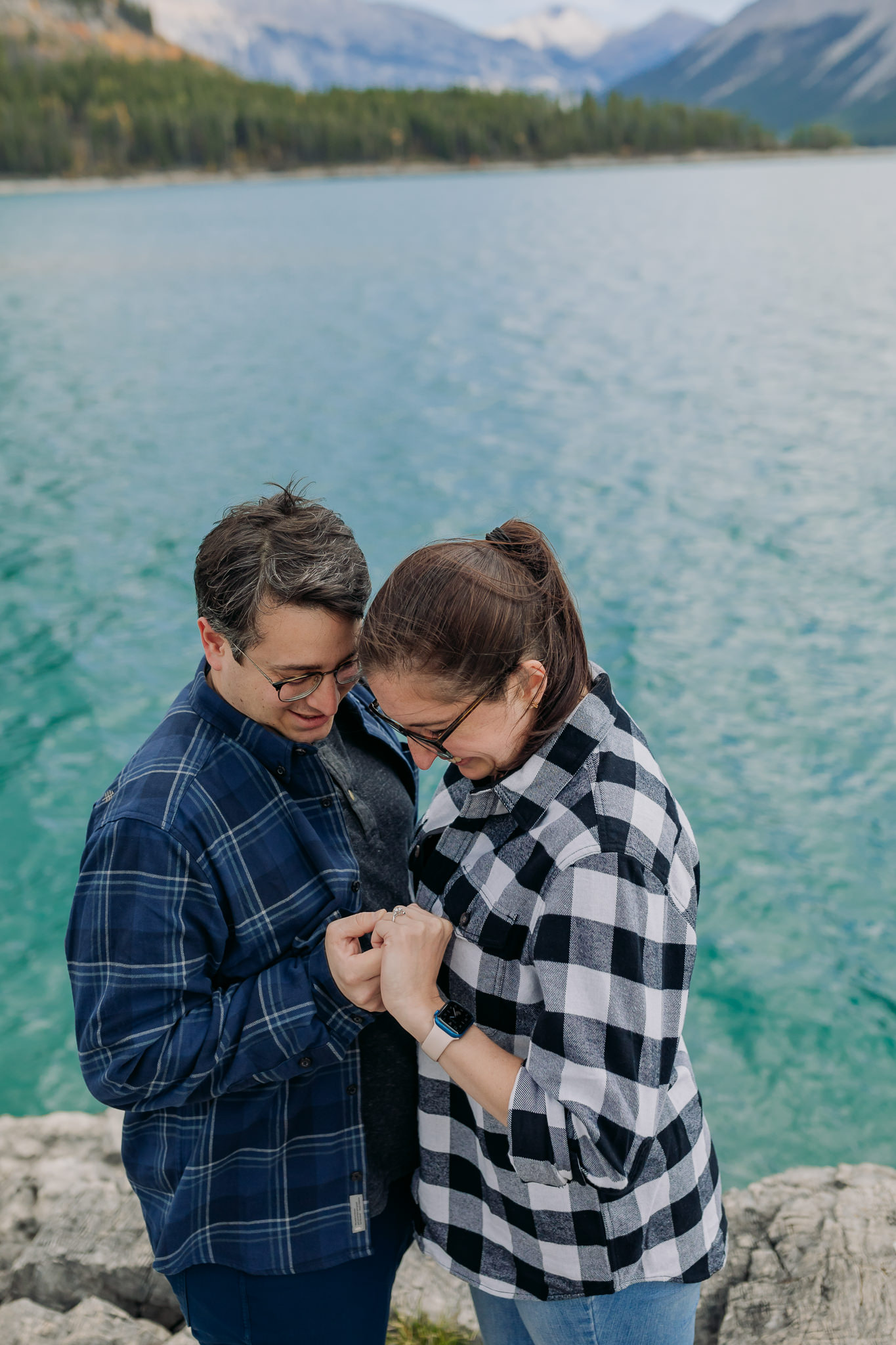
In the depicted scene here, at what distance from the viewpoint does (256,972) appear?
191cm

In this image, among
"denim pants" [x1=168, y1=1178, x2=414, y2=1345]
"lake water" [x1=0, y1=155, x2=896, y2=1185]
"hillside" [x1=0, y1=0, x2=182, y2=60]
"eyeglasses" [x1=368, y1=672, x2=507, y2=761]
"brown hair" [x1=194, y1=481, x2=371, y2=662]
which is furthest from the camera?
"hillside" [x1=0, y1=0, x2=182, y2=60]

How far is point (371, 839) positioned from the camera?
2.14 m

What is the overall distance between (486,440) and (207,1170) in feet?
51.3

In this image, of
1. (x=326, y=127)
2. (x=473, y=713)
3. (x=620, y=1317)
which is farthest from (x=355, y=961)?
(x=326, y=127)

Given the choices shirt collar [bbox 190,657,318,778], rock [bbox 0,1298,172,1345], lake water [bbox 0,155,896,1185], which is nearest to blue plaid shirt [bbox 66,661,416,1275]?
shirt collar [bbox 190,657,318,778]

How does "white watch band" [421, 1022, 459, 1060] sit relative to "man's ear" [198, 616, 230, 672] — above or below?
below

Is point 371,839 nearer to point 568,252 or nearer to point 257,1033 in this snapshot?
point 257,1033

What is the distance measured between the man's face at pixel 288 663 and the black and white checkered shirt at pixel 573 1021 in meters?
0.30

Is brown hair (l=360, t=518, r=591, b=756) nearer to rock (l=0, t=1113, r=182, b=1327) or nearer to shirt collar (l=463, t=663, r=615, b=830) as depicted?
shirt collar (l=463, t=663, r=615, b=830)

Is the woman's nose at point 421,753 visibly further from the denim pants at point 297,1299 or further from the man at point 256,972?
the denim pants at point 297,1299

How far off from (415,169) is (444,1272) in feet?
384

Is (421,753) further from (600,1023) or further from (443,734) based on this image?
(600,1023)

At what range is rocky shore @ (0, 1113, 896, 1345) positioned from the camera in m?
2.62

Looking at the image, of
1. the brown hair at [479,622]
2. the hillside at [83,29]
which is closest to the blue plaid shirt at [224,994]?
the brown hair at [479,622]
